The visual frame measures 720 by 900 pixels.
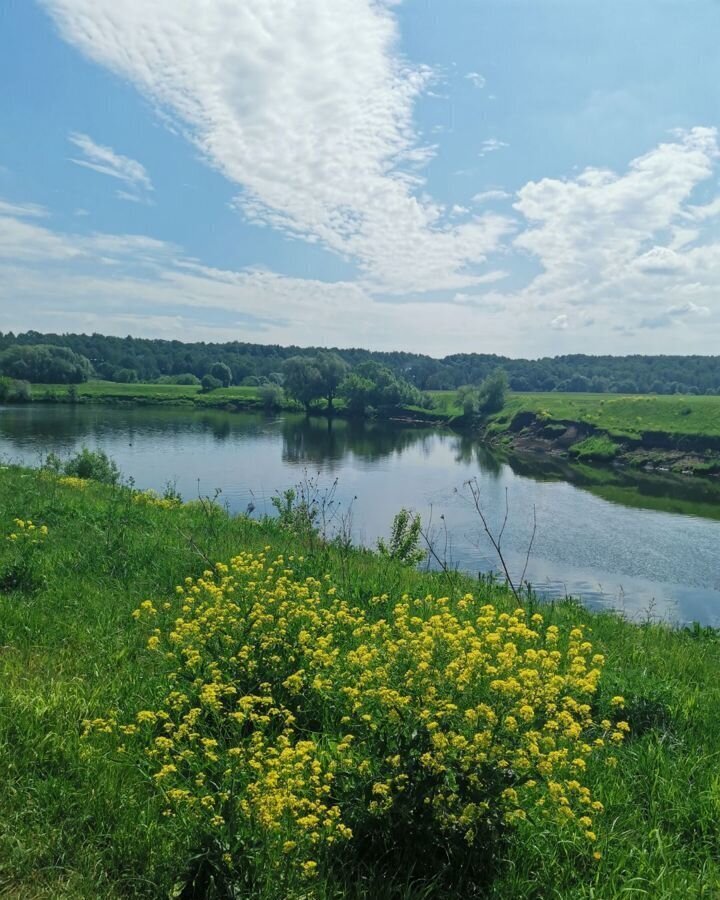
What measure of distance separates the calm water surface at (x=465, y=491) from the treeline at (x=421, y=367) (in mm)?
74978

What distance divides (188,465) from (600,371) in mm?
151287

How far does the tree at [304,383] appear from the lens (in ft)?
343

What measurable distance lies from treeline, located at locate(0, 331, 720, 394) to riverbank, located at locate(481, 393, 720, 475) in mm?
59625

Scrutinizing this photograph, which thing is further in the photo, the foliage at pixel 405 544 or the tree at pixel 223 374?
the tree at pixel 223 374

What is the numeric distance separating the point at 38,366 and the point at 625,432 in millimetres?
92280

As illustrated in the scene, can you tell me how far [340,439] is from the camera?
69250mm

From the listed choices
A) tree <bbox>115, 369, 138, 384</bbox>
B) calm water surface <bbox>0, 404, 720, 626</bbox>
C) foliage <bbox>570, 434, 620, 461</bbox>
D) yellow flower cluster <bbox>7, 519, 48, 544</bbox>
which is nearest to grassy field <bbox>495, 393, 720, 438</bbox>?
foliage <bbox>570, 434, 620, 461</bbox>

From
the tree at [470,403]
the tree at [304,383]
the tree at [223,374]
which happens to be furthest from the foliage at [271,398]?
the tree at [223,374]

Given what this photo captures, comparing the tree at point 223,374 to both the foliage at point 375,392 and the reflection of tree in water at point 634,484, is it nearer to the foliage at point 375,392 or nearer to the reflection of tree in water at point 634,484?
the foliage at point 375,392

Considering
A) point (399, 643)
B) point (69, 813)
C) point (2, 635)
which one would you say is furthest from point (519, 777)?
point (2, 635)

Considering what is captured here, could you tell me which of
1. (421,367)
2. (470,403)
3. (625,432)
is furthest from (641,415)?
(421,367)

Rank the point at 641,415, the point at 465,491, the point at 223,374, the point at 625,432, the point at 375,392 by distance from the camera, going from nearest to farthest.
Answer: the point at 465,491, the point at 625,432, the point at 641,415, the point at 375,392, the point at 223,374

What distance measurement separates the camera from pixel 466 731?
3.02 meters

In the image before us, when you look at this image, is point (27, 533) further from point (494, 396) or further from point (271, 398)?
point (271, 398)
